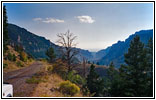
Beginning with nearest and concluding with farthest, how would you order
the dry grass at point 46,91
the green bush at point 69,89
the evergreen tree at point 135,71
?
the dry grass at point 46,91, the green bush at point 69,89, the evergreen tree at point 135,71

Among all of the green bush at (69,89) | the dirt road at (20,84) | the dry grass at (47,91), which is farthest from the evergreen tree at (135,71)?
the dirt road at (20,84)

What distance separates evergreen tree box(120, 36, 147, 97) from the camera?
12695 millimetres

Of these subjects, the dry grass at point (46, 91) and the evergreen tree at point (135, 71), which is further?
the evergreen tree at point (135, 71)

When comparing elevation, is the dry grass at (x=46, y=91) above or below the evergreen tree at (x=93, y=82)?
above

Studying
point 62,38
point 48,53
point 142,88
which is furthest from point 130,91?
point 48,53

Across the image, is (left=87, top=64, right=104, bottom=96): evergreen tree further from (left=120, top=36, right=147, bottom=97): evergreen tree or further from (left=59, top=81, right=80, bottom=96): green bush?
(left=59, top=81, right=80, bottom=96): green bush

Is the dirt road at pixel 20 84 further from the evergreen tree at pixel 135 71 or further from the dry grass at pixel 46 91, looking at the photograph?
the evergreen tree at pixel 135 71

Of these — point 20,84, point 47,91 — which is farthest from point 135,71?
point 20,84

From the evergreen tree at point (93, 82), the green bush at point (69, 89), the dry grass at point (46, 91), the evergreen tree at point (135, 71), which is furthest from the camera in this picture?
the evergreen tree at point (93, 82)

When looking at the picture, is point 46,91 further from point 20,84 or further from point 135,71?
point 135,71

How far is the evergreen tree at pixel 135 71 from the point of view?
500 inches

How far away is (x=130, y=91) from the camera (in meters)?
12.8

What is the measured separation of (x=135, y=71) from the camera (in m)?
13.3

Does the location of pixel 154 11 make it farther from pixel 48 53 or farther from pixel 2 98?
pixel 48 53
